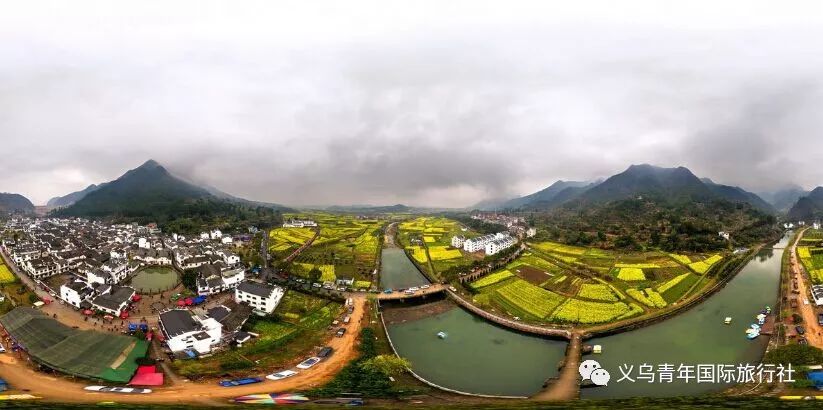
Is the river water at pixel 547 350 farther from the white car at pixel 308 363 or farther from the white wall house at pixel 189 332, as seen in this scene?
the white wall house at pixel 189 332

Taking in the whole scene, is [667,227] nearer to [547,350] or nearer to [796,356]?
[796,356]

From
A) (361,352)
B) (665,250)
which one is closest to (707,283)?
(665,250)

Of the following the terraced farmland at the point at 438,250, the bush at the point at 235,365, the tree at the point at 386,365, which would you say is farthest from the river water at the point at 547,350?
the terraced farmland at the point at 438,250

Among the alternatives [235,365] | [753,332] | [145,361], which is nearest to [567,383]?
[753,332]

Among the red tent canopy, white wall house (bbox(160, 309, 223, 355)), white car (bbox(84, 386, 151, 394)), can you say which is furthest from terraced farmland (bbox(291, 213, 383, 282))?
white car (bbox(84, 386, 151, 394))

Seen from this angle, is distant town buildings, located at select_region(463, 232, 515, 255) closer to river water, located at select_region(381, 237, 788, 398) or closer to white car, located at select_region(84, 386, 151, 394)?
river water, located at select_region(381, 237, 788, 398)

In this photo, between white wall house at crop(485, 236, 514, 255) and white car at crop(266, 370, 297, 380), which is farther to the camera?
white wall house at crop(485, 236, 514, 255)
